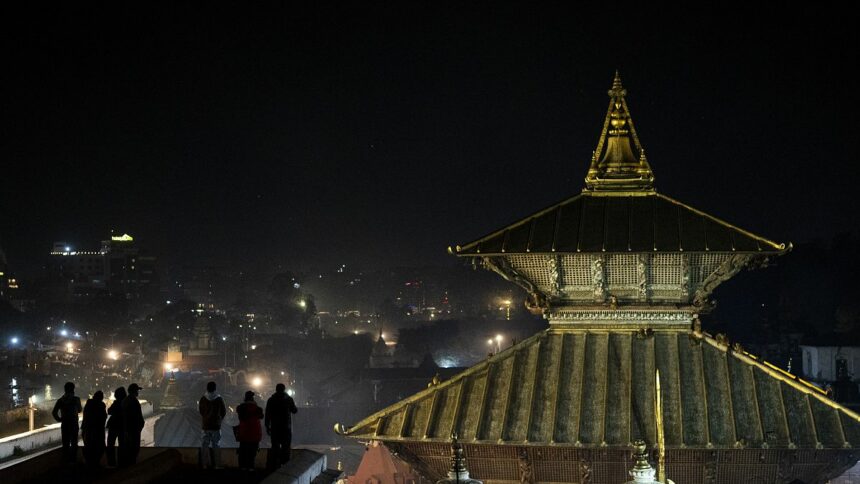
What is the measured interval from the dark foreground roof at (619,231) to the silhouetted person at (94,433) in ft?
18.5

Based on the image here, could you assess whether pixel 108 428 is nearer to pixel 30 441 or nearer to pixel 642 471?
pixel 642 471

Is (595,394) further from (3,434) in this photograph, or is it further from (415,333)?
(415,333)

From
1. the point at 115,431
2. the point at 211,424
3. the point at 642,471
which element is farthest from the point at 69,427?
the point at 642,471

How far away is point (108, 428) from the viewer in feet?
54.3

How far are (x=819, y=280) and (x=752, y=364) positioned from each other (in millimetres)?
100784

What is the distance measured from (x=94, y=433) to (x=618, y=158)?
849cm

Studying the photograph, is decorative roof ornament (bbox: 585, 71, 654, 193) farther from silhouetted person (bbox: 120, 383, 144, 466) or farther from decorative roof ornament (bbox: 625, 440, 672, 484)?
silhouetted person (bbox: 120, 383, 144, 466)

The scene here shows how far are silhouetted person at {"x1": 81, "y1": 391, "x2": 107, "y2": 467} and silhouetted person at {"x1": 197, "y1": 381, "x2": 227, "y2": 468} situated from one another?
1.40 meters

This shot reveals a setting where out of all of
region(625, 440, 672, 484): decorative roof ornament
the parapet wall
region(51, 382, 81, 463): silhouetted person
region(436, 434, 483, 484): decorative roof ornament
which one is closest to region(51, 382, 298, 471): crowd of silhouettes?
region(51, 382, 81, 463): silhouetted person

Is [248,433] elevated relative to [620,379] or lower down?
lower down

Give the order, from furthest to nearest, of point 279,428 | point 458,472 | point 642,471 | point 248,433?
point 248,433 < point 279,428 < point 458,472 < point 642,471

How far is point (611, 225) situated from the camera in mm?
16078

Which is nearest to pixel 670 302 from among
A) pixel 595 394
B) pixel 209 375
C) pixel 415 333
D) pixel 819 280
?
pixel 595 394

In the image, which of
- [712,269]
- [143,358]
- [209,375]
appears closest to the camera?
[712,269]
